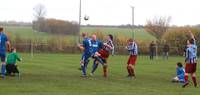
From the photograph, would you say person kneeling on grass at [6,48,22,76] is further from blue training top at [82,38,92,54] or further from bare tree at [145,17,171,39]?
bare tree at [145,17,171,39]

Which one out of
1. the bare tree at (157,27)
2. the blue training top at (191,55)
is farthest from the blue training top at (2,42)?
the bare tree at (157,27)

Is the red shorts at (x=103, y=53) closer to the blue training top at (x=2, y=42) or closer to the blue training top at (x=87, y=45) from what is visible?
the blue training top at (x=87, y=45)

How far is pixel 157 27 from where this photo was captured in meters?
83.6

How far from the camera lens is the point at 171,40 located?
68.0 metres

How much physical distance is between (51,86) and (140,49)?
47763 millimetres

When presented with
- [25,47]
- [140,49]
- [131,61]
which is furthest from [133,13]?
[131,61]

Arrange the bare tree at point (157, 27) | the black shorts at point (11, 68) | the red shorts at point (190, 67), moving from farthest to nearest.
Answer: the bare tree at point (157, 27) < the black shorts at point (11, 68) < the red shorts at point (190, 67)

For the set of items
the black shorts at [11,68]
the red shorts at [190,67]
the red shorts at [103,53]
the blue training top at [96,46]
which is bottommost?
the black shorts at [11,68]

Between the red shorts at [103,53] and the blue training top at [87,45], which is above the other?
the blue training top at [87,45]

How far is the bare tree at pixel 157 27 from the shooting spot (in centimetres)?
8219

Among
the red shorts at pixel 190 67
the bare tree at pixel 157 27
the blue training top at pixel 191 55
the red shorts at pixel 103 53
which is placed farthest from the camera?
the bare tree at pixel 157 27

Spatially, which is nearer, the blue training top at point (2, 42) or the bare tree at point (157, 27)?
the blue training top at point (2, 42)

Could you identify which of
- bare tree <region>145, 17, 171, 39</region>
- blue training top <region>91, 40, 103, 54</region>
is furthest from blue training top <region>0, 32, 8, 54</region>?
bare tree <region>145, 17, 171, 39</region>

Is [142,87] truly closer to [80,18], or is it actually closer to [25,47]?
[80,18]
